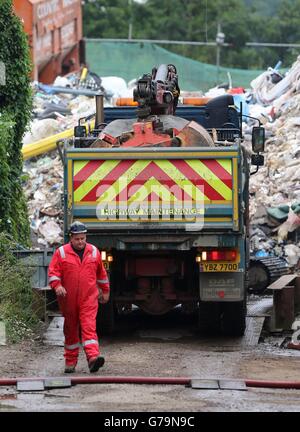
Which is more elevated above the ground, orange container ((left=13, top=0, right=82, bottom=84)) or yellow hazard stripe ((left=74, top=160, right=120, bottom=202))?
orange container ((left=13, top=0, right=82, bottom=84))

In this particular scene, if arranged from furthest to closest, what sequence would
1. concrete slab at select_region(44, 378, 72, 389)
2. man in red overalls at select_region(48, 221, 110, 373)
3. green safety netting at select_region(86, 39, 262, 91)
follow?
green safety netting at select_region(86, 39, 262, 91), man in red overalls at select_region(48, 221, 110, 373), concrete slab at select_region(44, 378, 72, 389)

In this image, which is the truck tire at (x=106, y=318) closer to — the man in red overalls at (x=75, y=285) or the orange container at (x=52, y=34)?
the man in red overalls at (x=75, y=285)

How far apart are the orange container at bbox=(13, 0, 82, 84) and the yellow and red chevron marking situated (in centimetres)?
1916

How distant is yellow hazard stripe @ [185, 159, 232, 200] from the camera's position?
13.7 metres

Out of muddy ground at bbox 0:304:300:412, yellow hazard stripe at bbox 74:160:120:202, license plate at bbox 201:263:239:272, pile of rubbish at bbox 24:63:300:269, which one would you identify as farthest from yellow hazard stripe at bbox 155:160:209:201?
pile of rubbish at bbox 24:63:300:269

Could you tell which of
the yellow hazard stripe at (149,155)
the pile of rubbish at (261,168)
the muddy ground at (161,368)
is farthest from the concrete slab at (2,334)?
the pile of rubbish at (261,168)

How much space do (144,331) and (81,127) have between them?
276 centimetres

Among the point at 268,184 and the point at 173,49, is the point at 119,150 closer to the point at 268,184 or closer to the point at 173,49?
the point at 268,184

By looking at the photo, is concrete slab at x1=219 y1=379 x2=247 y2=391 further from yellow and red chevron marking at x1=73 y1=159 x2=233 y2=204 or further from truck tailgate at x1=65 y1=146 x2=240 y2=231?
yellow and red chevron marking at x1=73 y1=159 x2=233 y2=204

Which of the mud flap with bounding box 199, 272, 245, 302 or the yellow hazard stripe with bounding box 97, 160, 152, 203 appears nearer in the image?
the yellow hazard stripe with bounding box 97, 160, 152, 203

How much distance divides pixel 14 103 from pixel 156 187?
21.2 feet

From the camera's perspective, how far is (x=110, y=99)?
32.0 metres

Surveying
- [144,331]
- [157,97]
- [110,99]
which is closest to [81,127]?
[157,97]

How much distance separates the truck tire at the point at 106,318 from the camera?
14.6 meters
